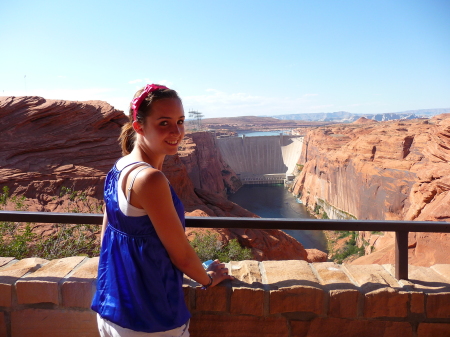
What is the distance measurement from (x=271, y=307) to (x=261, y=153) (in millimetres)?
63127

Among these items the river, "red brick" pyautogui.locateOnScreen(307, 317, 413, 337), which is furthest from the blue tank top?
the river

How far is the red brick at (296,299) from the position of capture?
1985 mm

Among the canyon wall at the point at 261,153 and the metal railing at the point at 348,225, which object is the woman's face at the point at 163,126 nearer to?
the metal railing at the point at 348,225

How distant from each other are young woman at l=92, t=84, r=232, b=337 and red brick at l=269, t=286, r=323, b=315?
2.16 ft

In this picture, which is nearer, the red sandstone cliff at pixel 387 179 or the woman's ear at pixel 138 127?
the woman's ear at pixel 138 127

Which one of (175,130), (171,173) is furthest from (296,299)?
(171,173)

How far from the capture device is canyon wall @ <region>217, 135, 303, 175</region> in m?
63.2

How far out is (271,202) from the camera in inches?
1868

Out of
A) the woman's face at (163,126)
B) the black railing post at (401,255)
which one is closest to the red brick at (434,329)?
the black railing post at (401,255)

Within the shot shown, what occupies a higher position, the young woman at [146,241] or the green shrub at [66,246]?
the young woman at [146,241]

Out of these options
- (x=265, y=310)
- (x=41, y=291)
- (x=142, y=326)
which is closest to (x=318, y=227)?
(x=265, y=310)

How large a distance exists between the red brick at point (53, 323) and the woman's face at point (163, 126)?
46.8 inches

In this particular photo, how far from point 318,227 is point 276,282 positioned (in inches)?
16.0

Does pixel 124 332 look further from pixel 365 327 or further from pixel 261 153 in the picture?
pixel 261 153
